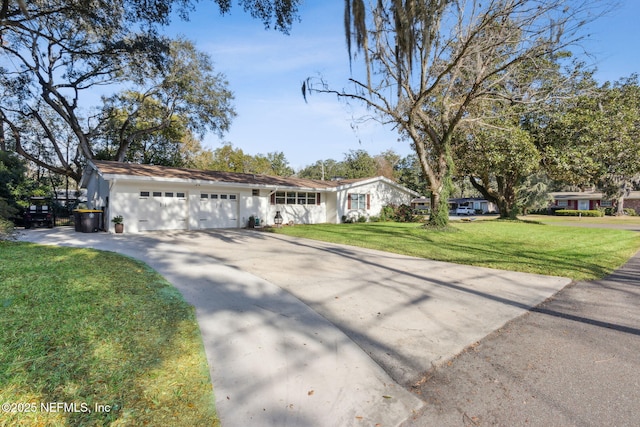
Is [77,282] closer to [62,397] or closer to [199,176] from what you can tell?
[62,397]

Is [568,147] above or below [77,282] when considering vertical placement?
above

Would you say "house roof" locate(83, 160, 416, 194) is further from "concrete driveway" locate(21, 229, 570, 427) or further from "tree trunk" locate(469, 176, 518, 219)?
"tree trunk" locate(469, 176, 518, 219)

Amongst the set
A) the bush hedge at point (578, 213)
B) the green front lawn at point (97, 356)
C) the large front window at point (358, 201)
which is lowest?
the green front lawn at point (97, 356)

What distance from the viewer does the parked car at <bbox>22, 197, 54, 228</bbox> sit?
14148 mm

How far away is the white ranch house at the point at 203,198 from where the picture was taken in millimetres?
13523

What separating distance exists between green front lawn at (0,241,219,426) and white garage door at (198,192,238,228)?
442 inches

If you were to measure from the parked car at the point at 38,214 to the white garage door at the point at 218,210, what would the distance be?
22.7 feet

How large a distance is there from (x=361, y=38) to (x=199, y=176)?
13.5 meters

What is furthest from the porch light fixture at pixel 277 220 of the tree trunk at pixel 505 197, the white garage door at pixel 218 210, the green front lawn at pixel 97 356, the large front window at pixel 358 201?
the tree trunk at pixel 505 197

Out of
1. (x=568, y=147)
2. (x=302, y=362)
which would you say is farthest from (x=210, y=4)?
(x=568, y=147)

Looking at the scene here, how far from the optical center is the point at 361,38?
4125 millimetres

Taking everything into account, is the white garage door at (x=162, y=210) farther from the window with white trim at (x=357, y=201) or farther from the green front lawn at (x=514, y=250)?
the window with white trim at (x=357, y=201)

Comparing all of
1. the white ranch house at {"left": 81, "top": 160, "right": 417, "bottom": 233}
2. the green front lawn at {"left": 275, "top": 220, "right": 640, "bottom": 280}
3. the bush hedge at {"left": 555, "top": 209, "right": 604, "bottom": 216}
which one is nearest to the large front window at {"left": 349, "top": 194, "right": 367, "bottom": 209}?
the white ranch house at {"left": 81, "top": 160, "right": 417, "bottom": 233}

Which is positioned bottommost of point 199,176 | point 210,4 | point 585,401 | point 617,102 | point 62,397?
point 585,401
